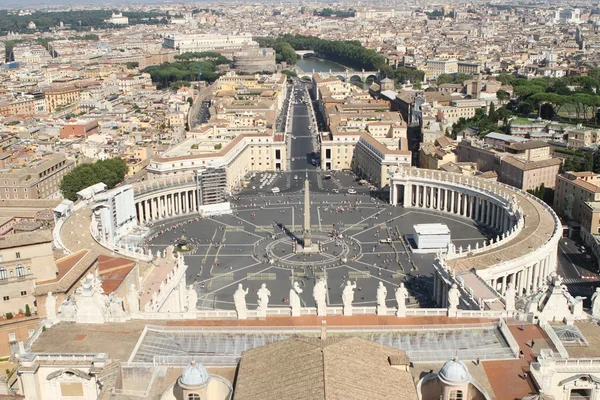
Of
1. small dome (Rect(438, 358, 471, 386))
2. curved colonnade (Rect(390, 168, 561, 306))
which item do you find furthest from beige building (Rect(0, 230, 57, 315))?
small dome (Rect(438, 358, 471, 386))

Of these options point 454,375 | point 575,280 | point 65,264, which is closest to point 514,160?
point 575,280

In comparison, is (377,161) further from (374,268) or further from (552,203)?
(374,268)

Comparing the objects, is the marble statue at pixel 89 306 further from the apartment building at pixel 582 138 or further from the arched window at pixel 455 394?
the apartment building at pixel 582 138

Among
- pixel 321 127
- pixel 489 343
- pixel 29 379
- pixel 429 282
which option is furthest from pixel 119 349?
pixel 321 127

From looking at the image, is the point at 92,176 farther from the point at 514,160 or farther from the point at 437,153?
the point at 514,160

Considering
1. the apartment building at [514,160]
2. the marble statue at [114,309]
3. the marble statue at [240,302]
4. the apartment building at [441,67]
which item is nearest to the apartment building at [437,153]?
the apartment building at [514,160]

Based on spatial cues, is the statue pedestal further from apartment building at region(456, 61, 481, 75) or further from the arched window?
apartment building at region(456, 61, 481, 75)
